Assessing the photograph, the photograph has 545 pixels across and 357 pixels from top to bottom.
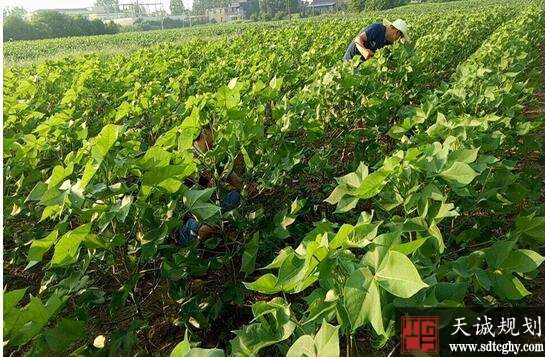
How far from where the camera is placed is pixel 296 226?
106 inches

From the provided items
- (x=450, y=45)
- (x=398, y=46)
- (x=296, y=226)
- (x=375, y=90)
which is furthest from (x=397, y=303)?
(x=450, y=45)

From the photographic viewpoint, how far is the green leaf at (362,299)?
955 mm

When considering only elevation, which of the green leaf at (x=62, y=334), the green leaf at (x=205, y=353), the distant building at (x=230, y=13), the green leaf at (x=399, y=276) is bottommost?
the distant building at (x=230, y=13)

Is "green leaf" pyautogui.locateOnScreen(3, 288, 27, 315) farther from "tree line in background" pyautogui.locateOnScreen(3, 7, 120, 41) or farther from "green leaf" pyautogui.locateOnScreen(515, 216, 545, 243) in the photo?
"tree line in background" pyautogui.locateOnScreen(3, 7, 120, 41)

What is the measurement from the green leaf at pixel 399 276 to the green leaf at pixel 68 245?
933mm

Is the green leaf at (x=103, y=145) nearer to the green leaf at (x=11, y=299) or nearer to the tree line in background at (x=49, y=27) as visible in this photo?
the green leaf at (x=11, y=299)

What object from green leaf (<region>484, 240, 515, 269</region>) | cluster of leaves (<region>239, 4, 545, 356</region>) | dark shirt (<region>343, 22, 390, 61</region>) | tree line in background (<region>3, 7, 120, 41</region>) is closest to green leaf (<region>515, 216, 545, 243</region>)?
cluster of leaves (<region>239, 4, 545, 356</region>)

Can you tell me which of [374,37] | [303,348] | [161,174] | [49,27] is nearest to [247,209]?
[161,174]

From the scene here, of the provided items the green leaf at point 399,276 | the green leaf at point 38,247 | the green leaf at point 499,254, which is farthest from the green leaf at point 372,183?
the green leaf at point 38,247

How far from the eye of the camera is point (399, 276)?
0.95 metres

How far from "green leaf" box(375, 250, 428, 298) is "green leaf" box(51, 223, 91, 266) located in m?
0.93

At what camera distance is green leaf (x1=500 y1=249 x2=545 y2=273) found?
129 cm

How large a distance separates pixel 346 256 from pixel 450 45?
7.23 metres

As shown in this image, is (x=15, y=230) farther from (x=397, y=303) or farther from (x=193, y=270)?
(x=397, y=303)
